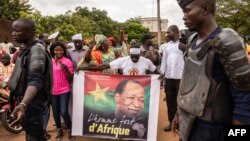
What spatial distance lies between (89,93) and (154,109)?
3.35 feet

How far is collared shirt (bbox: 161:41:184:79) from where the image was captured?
5699 mm

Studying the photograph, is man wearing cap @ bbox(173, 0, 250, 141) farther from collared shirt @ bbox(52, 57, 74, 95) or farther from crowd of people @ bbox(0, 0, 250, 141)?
collared shirt @ bbox(52, 57, 74, 95)

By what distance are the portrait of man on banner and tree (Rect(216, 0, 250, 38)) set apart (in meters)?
30.9

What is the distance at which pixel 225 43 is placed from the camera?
1.89 metres

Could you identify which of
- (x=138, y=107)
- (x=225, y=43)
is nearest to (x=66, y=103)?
(x=138, y=107)

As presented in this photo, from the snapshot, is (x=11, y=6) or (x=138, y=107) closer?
(x=138, y=107)

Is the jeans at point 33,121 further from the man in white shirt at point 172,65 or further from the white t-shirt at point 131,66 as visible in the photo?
the man in white shirt at point 172,65

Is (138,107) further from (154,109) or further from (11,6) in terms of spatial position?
(11,6)

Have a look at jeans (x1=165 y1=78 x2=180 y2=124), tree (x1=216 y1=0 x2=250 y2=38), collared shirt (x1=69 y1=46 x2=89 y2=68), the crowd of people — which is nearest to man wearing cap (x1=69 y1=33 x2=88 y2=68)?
collared shirt (x1=69 y1=46 x2=89 y2=68)

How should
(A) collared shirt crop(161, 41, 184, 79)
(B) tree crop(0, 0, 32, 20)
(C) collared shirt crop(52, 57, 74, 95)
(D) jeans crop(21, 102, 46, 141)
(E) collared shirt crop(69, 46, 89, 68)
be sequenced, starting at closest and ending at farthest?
(D) jeans crop(21, 102, 46, 141), (C) collared shirt crop(52, 57, 74, 95), (A) collared shirt crop(161, 41, 184, 79), (E) collared shirt crop(69, 46, 89, 68), (B) tree crop(0, 0, 32, 20)

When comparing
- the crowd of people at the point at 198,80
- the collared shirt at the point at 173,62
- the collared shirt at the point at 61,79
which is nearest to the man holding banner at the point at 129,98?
the collared shirt at the point at 61,79

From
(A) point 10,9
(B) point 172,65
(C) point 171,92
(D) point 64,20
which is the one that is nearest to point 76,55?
(B) point 172,65

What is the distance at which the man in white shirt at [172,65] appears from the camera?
571 cm

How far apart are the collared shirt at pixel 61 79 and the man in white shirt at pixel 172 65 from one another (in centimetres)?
167
